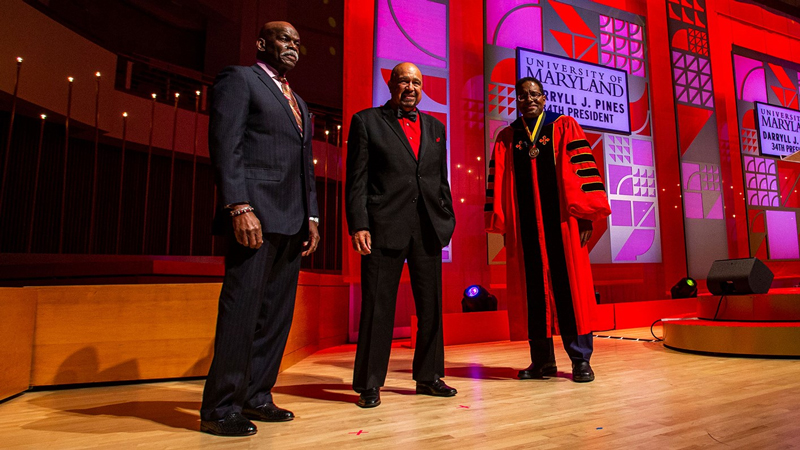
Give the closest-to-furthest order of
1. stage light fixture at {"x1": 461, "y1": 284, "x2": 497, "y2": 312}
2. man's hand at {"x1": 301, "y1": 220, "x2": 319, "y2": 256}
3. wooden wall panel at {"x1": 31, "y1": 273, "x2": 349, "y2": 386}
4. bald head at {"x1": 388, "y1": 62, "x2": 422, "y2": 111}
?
man's hand at {"x1": 301, "y1": 220, "x2": 319, "y2": 256}
bald head at {"x1": 388, "y1": 62, "x2": 422, "y2": 111}
wooden wall panel at {"x1": 31, "y1": 273, "x2": 349, "y2": 386}
stage light fixture at {"x1": 461, "y1": 284, "x2": 497, "y2": 312}

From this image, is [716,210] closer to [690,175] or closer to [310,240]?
[690,175]

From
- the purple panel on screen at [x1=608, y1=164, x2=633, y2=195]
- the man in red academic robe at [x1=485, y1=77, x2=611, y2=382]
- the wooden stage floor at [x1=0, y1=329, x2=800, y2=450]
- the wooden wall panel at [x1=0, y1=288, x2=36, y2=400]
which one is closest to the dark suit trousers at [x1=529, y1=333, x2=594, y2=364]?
the man in red academic robe at [x1=485, y1=77, x2=611, y2=382]

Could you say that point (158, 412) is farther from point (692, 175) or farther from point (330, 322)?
point (692, 175)

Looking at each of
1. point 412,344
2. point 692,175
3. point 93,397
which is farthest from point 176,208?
point 692,175

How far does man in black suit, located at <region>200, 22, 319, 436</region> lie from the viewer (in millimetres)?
1419

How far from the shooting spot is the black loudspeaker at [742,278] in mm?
3189

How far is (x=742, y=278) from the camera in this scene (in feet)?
10.5

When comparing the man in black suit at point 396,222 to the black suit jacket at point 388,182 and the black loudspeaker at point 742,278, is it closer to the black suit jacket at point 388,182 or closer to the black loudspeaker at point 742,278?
the black suit jacket at point 388,182

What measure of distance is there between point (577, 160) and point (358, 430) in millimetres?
1631

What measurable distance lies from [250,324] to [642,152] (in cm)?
535

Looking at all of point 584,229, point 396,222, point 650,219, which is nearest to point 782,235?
point 650,219

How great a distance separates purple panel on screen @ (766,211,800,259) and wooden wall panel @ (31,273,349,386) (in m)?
6.97

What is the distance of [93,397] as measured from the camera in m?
1.98

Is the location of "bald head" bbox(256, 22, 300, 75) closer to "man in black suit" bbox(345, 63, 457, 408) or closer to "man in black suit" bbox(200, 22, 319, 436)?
"man in black suit" bbox(200, 22, 319, 436)
